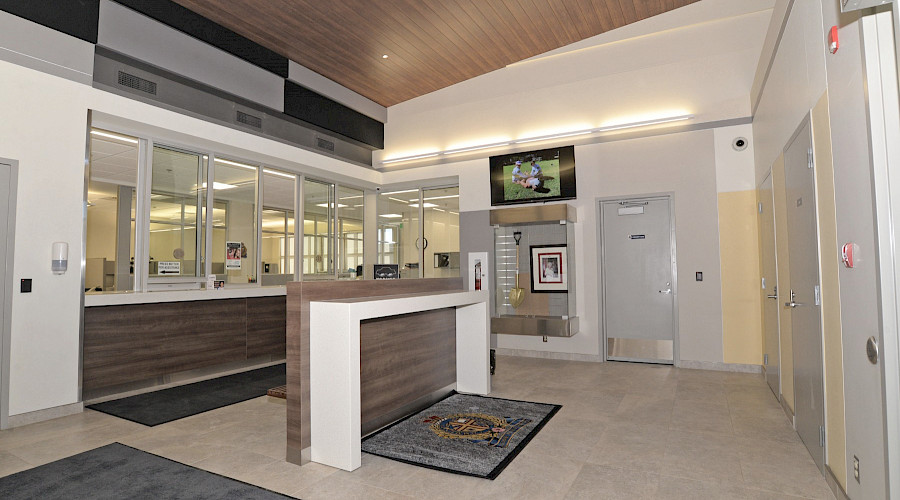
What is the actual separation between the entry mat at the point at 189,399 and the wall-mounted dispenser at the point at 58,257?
50.8 inches

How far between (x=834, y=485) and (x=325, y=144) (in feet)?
22.5

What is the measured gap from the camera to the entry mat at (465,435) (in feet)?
9.77

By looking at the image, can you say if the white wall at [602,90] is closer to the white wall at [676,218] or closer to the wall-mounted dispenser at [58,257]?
the white wall at [676,218]

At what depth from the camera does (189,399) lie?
4566 mm

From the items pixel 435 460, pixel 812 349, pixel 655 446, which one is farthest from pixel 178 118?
pixel 812 349

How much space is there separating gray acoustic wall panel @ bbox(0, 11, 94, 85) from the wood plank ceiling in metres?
1.14

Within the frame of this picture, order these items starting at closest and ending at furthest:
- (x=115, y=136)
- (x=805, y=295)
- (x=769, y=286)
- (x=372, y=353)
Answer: (x=805, y=295), (x=372, y=353), (x=769, y=286), (x=115, y=136)

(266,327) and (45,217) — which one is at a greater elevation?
(45,217)

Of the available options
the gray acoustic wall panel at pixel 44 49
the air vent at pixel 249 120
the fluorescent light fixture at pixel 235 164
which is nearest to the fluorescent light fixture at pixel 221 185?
the fluorescent light fixture at pixel 235 164

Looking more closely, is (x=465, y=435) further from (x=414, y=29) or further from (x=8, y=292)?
(x=414, y=29)

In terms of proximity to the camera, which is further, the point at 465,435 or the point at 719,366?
the point at 719,366

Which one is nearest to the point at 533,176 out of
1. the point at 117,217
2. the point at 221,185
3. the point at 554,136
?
the point at 554,136

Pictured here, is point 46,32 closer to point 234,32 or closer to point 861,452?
point 234,32

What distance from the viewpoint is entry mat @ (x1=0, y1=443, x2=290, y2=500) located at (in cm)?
255
